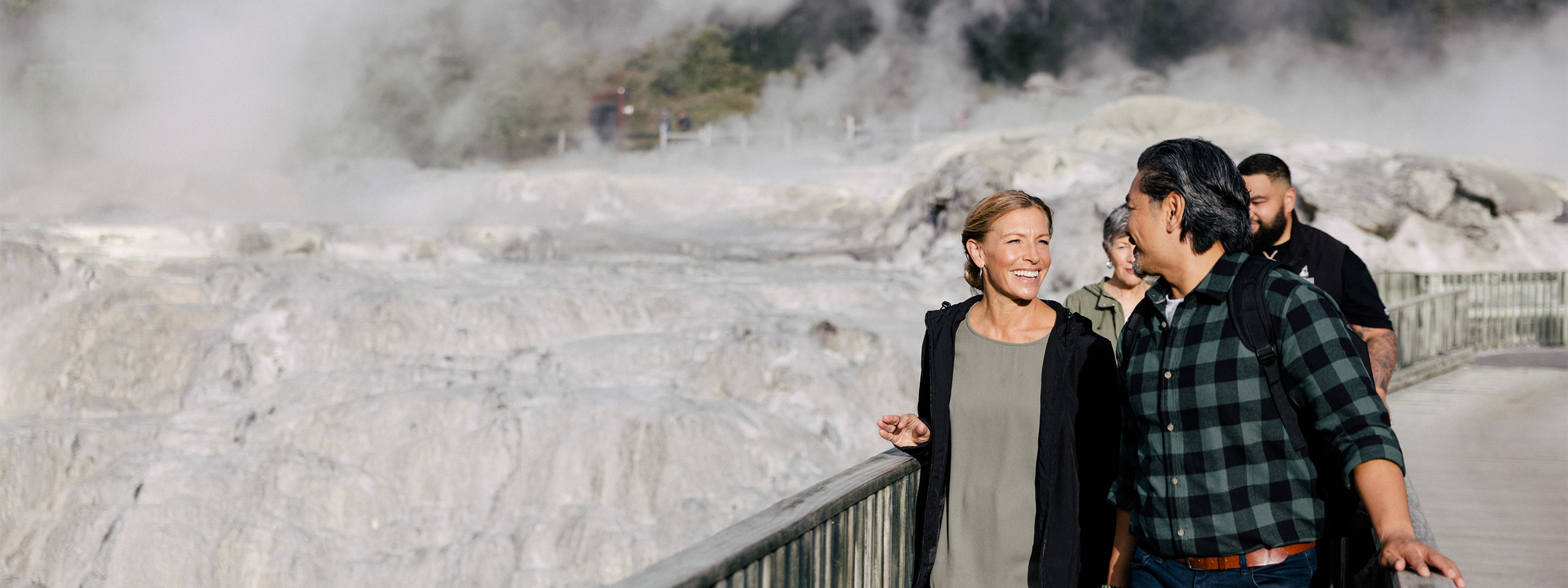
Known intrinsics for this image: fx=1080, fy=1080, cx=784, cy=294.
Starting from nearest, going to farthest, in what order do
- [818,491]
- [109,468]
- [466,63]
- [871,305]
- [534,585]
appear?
[818,491]
[534,585]
[109,468]
[871,305]
[466,63]

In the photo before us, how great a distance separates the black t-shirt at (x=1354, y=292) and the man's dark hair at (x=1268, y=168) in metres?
0.22

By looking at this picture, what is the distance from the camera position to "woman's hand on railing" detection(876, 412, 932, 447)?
241 cm

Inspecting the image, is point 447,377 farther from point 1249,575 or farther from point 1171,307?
point 1249,575

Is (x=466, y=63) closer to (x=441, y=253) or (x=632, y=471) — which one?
(x=441, y=253)

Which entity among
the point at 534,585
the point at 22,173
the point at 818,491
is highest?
the point at 22,173

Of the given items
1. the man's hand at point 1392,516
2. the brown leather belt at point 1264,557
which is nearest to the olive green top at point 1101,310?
the brown leather belt at point 1264,557

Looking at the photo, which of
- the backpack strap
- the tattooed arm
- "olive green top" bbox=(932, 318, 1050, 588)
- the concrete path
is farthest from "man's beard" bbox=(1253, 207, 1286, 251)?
the concrete path

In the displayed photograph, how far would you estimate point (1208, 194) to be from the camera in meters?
1.79

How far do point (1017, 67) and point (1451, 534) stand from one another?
34840mm

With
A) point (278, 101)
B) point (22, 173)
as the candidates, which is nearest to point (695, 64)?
point (278, 101)

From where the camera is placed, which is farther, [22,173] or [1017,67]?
[1017,67]

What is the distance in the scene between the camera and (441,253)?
13.9 m

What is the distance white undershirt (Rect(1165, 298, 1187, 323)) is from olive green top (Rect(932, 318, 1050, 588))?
1.14 feet

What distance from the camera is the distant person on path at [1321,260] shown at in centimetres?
307
